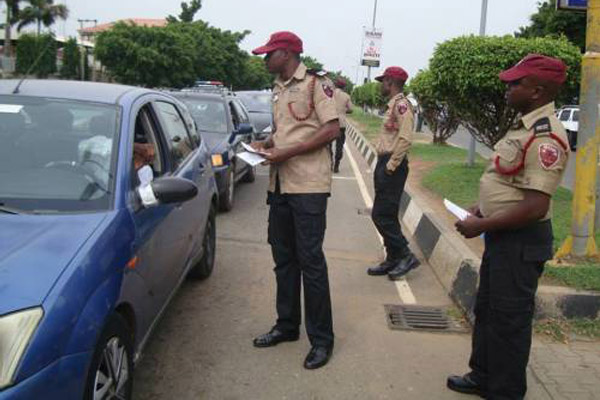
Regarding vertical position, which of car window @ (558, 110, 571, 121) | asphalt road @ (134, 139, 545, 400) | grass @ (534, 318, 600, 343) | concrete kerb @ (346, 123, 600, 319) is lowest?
asphalt road @ (134, 139, 545, 400)

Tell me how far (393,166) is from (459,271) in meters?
1.04

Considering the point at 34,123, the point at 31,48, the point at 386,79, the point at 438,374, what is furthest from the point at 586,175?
the point at 31,48

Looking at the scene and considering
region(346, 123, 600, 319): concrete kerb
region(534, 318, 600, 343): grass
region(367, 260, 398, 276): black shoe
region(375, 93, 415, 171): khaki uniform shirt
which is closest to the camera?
region(534, 318, 600, 343): grass

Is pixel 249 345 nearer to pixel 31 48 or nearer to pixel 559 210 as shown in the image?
pixel 559 210

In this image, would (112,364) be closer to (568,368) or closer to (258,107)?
(568,368)

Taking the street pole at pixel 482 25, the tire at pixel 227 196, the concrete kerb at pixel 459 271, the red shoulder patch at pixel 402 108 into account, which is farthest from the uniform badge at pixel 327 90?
the street pole at pixel 482 25

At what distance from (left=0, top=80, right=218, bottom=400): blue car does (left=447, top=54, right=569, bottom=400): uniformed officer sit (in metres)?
1.60

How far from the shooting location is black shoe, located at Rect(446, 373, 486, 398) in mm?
3588

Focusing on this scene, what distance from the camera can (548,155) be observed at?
114 inches

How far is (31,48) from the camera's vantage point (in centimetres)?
4675

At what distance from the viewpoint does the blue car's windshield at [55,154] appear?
3.11 m

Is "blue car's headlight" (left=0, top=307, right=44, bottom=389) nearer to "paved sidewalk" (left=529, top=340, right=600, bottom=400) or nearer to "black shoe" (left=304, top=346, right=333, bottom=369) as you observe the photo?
"black shoe" (left=304, top=346, right=333, bottom=369)

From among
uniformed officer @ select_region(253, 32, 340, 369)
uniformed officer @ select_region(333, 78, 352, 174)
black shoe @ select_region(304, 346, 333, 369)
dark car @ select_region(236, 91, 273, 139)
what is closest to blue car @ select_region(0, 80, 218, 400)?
uniformed officer @ select_region(253, 32, 340, 369)

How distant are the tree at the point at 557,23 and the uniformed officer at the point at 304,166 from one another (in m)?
26.0
